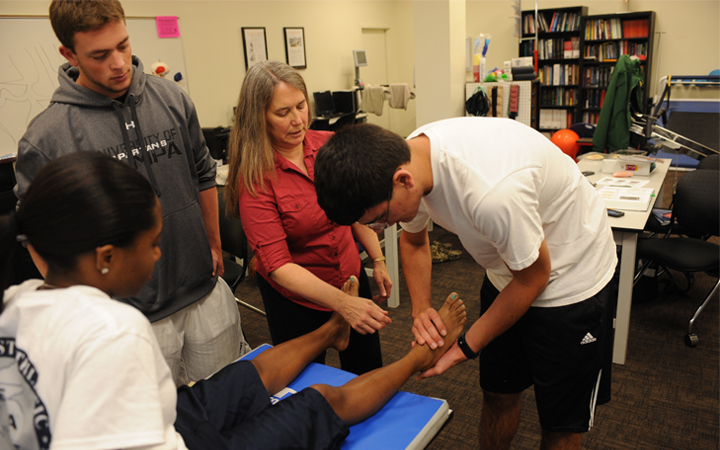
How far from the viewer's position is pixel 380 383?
1372 millimetres

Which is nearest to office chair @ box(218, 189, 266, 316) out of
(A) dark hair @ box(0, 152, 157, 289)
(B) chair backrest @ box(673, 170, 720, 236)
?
(A) dark hair @ box(0, 152, 157, 289)

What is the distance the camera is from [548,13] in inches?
285

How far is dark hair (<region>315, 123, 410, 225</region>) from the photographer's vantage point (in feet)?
3.27

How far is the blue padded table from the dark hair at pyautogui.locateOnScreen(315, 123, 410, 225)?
0.57 m

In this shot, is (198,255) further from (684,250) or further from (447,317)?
(684,250)

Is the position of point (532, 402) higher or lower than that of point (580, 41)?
lower

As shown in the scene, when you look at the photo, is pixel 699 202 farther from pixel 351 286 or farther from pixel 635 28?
pixel 635 28

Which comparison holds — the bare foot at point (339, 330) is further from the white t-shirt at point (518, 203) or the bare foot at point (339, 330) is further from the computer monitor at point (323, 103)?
the computer monitor at point (323, 103)

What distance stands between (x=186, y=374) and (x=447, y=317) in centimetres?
83

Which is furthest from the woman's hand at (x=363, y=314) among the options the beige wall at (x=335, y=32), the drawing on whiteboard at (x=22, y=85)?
the beige wall at (x=335, y=32)

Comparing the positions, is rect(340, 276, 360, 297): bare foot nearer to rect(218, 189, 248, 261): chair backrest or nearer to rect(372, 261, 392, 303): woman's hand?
rect(372, 261, 392, 303): woman's hand

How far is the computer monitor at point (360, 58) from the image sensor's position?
707cm

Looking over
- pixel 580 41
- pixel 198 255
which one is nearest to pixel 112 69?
pixel 198 255

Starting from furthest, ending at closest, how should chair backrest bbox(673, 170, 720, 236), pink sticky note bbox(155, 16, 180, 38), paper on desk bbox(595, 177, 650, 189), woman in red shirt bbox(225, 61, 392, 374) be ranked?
pink sticky note bbox(155, 16, 180, 38), paper on desk bbox(595, 177, 650, 189), chair backrest bbox(673, 170, 720, 236), woman in red shirt bbox(225, 61, 392, 374)
